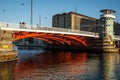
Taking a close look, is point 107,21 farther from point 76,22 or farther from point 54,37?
point 76,22

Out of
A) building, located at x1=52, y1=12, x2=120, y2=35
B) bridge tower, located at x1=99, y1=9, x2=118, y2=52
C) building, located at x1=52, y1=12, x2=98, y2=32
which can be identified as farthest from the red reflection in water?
building, located at x1=52, y1=12, x2=98, y2=32

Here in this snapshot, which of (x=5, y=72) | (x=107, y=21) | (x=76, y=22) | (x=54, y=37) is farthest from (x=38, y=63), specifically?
(x=76, y=22)

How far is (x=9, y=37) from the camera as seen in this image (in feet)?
152

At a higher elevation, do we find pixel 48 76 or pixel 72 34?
pixel 72 34

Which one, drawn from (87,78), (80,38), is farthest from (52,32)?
(87,78)

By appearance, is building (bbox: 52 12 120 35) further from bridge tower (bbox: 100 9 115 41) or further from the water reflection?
the water reflection

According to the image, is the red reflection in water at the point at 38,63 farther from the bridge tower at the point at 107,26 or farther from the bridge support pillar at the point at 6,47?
the bridge tower at the point at 107,26

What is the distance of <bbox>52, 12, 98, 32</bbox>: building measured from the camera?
172m

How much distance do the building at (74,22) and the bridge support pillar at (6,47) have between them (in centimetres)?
12458

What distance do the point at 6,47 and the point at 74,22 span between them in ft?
439

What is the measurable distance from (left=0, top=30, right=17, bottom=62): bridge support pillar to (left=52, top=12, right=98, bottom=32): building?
409 feet

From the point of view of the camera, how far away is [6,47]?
44719 mm

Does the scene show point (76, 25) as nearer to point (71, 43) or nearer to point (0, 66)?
point (71, 43)

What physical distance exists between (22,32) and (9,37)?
38.6 ft
